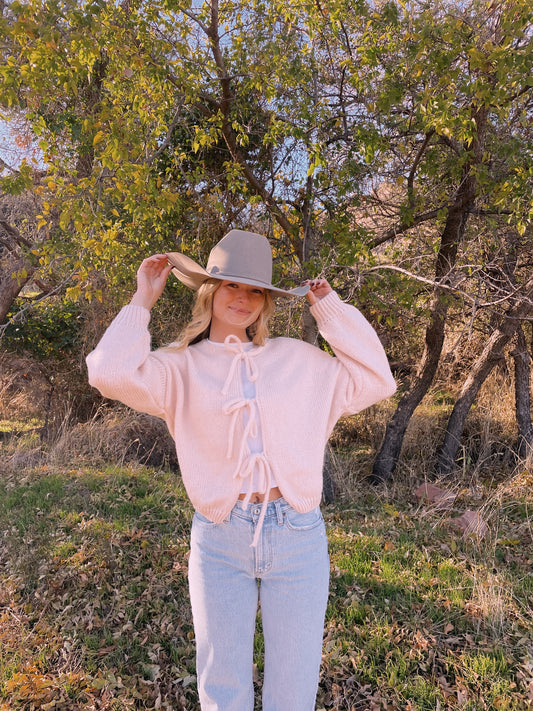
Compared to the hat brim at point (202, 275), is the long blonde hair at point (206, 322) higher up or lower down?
lower down

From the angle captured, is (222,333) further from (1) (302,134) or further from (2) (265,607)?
(1) (302,134)

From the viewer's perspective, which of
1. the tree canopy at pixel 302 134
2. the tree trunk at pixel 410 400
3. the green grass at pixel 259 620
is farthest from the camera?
the tree trunk at pixel 410 400

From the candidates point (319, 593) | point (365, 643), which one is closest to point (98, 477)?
point (365, 643)

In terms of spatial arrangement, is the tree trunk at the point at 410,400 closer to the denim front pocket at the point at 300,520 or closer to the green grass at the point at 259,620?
the green grass at the point at 259,620

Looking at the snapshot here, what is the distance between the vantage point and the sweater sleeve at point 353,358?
188cm

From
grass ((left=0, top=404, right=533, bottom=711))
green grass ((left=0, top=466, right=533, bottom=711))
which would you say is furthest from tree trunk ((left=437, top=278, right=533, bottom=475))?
green grass ((left=0, top=466, right=533, bottom=711))

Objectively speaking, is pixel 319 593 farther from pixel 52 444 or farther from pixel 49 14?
pixel 52 444

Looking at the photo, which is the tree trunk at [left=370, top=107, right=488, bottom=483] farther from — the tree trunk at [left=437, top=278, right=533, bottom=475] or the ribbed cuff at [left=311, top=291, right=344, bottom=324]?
the ribbed cuff at [left=311, top=291, right=344, bottom=324]

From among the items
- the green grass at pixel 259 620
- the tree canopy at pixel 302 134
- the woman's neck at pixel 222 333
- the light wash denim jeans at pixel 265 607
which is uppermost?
the tree canopy at pixel 302 134

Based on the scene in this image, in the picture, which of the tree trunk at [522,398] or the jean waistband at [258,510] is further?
the tree trunk at [522,398]

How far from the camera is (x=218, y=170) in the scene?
5480mm

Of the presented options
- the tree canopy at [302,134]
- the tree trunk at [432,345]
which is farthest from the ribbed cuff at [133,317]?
the tree trunk at [432,345]

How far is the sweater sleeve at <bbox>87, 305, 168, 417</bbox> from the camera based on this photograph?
1712 millimetres

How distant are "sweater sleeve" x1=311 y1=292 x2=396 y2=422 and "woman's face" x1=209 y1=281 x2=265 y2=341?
266mm
